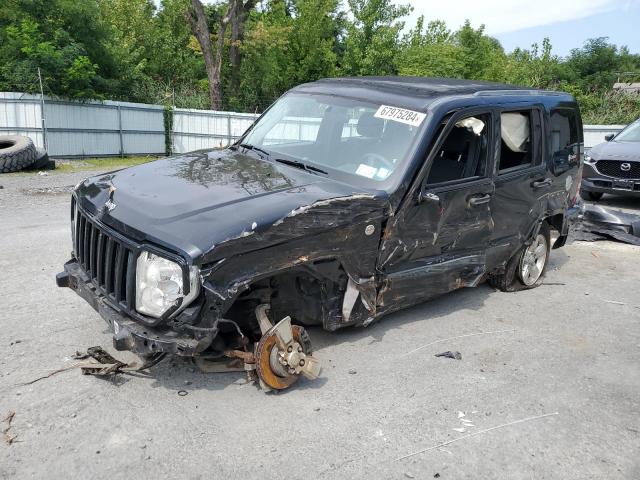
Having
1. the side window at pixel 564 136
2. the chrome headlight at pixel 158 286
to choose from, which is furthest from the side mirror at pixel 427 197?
the side window at pixel 564 136

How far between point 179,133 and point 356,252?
681 inches

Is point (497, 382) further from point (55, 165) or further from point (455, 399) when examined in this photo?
point (55, 165)

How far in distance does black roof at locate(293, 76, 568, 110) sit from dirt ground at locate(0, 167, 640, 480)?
6.09 ft

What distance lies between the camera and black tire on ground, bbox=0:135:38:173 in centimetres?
1258

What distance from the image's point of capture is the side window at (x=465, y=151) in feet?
15.0

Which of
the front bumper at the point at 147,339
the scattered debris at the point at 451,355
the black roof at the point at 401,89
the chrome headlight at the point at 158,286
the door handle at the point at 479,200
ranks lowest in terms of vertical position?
the scattered debris at the point at 451,355

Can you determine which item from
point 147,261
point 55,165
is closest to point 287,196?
point 147,261

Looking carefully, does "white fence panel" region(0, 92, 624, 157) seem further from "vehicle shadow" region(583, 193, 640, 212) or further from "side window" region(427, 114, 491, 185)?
"side window" region(427, 114, 491, 185)

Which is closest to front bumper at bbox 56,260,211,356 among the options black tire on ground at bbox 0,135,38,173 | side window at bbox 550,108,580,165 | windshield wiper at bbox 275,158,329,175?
windshield wiper at bbox 275,158,329,175

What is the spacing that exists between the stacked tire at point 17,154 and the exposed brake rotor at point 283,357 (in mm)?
11314

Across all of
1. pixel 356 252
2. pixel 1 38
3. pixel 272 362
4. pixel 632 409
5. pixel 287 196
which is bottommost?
pixel 632 409

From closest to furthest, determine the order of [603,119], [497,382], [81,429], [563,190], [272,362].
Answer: [81,429], [272,362], [497,382], [563,190], [603,119]

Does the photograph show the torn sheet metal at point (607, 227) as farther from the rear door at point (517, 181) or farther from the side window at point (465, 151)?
the side window at point (465, 151)

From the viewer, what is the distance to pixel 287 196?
365 centimetres
